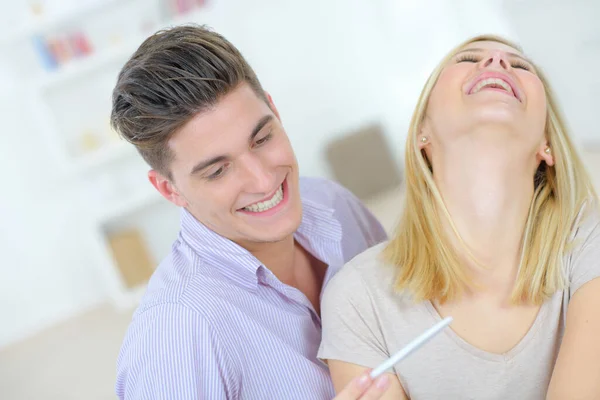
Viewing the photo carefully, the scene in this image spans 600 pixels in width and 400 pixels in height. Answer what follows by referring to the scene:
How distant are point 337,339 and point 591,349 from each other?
464 mm

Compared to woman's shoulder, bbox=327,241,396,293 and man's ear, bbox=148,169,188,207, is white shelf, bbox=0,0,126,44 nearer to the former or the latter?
man's ear, bbox=148,169,188,207

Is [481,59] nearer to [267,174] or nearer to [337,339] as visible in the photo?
[267,174]

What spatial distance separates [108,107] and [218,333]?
3272mm

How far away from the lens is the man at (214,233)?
4.32ft

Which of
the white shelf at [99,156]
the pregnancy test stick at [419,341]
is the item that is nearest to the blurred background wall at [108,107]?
the white shelf at [99,156]

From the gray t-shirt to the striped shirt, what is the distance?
0.42 ft

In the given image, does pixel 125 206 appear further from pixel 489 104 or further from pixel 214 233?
pixel 489 104

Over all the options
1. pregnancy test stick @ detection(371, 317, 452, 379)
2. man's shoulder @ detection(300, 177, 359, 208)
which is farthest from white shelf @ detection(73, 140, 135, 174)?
pregnancy test stick @ detection(371, 317, 452, 379)

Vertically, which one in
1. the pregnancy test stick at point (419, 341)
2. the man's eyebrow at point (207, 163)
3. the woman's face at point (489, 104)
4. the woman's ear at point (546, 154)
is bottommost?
the pregnancy test stick at point (419, 341)

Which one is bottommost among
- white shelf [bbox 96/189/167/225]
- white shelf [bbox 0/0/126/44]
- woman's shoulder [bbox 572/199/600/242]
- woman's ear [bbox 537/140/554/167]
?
white shelf [bbox 96/189/167/225]

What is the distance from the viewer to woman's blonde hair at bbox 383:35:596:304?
132 centimetres

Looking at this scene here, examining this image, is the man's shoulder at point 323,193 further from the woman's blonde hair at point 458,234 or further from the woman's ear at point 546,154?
the woman's ear at point 546,154

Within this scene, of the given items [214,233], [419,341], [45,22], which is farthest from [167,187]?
[45,22]

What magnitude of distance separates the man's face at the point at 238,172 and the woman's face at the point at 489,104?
0.35m
